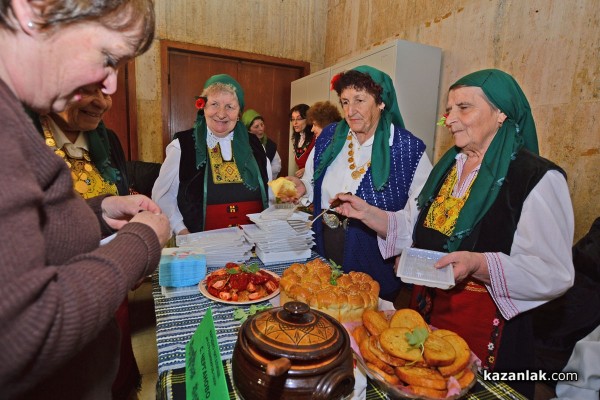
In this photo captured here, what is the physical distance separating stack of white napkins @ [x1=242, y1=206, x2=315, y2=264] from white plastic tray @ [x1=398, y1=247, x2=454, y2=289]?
2.15ft

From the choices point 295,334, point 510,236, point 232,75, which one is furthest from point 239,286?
point 232,75

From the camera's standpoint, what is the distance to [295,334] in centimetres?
79

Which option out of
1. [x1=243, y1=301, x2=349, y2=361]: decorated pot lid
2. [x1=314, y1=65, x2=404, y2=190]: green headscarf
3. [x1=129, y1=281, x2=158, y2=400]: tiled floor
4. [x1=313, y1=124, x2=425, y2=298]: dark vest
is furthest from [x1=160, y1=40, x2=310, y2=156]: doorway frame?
[x1=243, y1=301, x2=349, y2=361]: decorated pot lid

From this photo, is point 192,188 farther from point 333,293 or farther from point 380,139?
point 333,293

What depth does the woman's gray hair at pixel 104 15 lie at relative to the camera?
1.89 ft

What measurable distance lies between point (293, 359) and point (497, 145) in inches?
54.2

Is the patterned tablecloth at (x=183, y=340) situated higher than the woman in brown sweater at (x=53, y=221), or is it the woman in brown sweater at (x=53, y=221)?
the woman in brown sweater at (x=53, y=221)

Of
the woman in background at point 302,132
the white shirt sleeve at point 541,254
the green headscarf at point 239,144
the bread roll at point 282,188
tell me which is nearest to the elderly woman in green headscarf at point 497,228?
the white shirt sleeve at point 541,254

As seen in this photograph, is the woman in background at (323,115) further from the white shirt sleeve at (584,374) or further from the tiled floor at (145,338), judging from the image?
the white shirt sleeve at (584,374)

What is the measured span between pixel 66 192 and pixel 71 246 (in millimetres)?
110

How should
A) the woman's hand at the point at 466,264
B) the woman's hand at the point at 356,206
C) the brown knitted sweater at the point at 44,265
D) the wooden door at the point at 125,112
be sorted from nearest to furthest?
the brown knitted sweater at the point at 44,265 → the woman's hand at the point at 466,264 → the woman's hand at the point at 356,206 → the wooden door at the point at 125,112

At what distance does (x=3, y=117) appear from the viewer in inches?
20.3

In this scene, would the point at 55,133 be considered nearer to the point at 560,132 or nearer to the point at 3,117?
the point at 3,117

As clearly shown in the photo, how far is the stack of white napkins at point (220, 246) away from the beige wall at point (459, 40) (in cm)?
236
